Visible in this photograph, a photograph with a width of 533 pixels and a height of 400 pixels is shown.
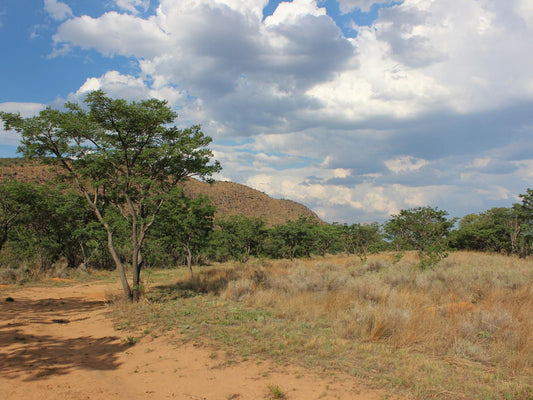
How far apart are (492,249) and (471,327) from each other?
26757mm

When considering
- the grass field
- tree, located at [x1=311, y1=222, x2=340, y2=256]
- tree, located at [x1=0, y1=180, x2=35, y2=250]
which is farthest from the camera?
tree, located at [x1=311, y1=222, x2=340, y2=256]

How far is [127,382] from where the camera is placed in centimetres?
554

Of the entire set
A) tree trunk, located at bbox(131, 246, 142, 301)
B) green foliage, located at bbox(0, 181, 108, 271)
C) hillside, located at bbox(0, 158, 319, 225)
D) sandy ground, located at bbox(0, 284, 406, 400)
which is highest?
hillside, located at bbox(0, 158, 319, 225)

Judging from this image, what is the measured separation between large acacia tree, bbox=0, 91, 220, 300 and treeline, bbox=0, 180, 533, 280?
94cm

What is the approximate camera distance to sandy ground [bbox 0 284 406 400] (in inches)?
197

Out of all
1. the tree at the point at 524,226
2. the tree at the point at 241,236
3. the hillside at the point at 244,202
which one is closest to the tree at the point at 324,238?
the tree at the point at 241,236

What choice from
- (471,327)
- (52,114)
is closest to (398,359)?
(471,327)

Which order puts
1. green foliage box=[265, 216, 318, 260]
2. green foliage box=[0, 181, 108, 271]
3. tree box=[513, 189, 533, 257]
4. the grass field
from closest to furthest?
the grass field → green foliage box=[0, 181, 108, 271] → tree box=[513, 189, 533, 257] → green foliage box=[265, 216, 318, 260]

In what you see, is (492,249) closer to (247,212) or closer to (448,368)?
(448,368)

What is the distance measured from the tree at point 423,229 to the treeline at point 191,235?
0.05 meters

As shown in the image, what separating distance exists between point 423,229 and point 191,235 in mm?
13839

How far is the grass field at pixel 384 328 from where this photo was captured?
5.33 m

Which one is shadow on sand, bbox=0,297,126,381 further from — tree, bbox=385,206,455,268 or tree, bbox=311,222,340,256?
tree, bbox=311,222,340,256

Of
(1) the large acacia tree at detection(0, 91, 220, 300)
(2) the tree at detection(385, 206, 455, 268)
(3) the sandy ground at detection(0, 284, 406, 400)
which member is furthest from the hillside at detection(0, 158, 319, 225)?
(3) the sandy ground at detection(0, 284, 406, 400)
